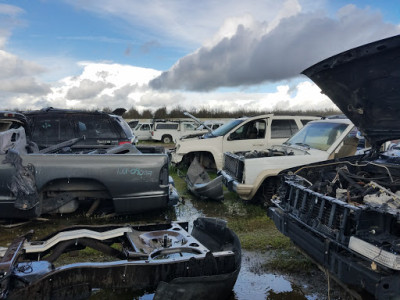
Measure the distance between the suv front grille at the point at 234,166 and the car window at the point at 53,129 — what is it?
3.53 metres

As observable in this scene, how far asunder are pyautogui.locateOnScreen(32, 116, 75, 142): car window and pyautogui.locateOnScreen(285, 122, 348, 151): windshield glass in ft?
16.2

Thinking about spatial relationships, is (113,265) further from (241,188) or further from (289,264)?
(241,188)

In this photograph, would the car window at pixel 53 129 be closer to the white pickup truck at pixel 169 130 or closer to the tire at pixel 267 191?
the tire at pixel 267 191

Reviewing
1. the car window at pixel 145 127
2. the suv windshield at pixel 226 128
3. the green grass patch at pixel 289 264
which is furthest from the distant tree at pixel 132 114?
the green grass patch at pixel 289 264

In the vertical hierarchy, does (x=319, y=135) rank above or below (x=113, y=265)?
above

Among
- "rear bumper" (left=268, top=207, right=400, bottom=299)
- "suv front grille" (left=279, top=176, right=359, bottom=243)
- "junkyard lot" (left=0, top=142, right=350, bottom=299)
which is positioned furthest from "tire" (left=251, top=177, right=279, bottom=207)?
"rear bumper" (left=268, top=207, right=400, bottom=299)

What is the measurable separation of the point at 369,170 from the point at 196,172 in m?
4.16

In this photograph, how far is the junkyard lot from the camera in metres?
3.70

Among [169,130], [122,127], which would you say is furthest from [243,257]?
[169,130]

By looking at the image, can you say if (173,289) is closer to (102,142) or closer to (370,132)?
(370,132)

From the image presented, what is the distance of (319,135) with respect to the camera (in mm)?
7094

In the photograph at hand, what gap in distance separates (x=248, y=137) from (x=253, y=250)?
5913mm

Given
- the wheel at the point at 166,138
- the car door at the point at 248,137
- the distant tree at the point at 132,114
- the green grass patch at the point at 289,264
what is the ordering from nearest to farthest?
the green grass patch at the point at 289,264 < the car door at the point at 248,137 < the wheel at the point at 166,138 < the distant tree at the point at 132,114

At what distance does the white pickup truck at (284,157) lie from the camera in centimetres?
635
